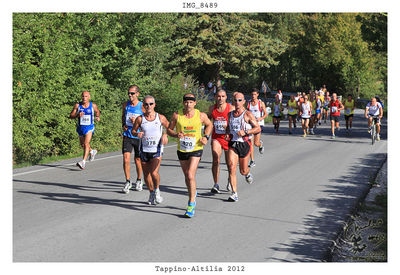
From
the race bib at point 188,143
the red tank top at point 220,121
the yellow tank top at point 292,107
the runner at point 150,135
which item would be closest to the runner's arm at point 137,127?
the runner at point 150,135

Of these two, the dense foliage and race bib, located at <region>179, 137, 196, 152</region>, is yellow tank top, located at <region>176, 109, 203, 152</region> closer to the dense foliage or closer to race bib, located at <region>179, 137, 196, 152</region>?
race bib, located at <region>179, 137, 196, 152</region>

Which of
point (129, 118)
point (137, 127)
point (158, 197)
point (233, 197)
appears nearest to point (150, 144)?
point (137, 127)

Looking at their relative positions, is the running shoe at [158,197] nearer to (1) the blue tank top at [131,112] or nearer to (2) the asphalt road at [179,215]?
(2) the asphalt road at [179,215]

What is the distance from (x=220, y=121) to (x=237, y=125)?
50cm

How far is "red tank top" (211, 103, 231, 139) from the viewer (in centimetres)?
1028

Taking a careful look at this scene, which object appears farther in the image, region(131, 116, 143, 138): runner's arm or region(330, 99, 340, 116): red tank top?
region(330, 99, 340, 116): red tank top

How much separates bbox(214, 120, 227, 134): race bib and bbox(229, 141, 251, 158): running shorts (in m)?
0.45

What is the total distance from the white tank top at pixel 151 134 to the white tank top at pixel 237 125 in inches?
60.8

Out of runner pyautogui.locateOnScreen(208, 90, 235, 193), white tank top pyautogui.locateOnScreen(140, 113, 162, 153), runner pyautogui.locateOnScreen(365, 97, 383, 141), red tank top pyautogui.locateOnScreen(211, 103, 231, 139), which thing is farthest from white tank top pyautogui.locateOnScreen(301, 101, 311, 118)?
white tank top pyautogui.locateOnScreen(140, 113, 162, 153)

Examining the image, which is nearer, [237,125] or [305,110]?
[237,125]

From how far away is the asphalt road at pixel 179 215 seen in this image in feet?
23.0

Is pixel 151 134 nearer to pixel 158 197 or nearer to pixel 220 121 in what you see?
pixel 158 197

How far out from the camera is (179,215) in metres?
8.94

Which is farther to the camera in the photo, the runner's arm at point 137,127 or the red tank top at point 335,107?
the red tank top at point 335,107
